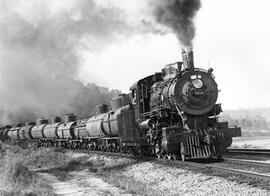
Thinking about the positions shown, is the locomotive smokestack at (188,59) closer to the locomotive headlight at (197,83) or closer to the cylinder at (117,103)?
the locomotive headlight at (197,83)

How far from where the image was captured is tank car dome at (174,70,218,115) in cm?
1448

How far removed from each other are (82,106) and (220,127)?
3182 inches

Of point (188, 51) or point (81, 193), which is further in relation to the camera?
point (188, 51)

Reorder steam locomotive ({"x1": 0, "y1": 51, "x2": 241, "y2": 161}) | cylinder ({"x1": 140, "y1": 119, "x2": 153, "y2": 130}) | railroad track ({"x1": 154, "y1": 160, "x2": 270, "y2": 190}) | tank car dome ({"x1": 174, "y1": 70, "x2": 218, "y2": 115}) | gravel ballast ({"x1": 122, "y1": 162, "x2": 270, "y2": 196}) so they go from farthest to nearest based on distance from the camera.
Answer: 1. cylinder ({"x1": 140, "y1": 119, "x2": 153, "y2": 130})
2. tank car dome ({"x1": 174, "y1": 70, "x2": 218, "y2": 115})
3. steam locomotive ({"x1": 0, "y1": 51, "x2": 241, "y2": 161})
4. railroad track ({"x1": 154, "y1": 160, "x2": 270, "y2": 190})
5. gravel ballast ({"x1": 122, "y1": 162, "x2": 270, "y2": 196})

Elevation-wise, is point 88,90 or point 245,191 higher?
point 88,90

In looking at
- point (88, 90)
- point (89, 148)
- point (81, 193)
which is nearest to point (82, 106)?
point (88, 90)

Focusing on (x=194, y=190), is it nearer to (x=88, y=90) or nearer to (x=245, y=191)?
(x=245, y=191)

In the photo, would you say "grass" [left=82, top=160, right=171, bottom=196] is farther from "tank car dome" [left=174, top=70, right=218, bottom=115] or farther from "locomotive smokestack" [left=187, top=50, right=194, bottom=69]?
"locomotive smokestack" [left=187, top=50, right=194, bottom=69]

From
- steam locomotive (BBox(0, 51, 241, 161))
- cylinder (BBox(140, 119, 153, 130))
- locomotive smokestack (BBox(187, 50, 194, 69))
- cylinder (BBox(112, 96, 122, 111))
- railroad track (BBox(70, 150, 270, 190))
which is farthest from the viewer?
cylinder (BBox(112, 96, 122, 111))

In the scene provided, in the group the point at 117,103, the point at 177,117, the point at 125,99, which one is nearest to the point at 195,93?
the point at 177,117

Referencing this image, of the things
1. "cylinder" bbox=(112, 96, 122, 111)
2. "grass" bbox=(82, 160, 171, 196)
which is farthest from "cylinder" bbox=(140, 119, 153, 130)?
"cylinder" bbox=(112, 96, 122, 111)

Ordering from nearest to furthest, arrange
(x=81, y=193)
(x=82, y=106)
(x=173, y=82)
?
(x=81, y=193) → (x=173, y=82) → (x=82, y=106)

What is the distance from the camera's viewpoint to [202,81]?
1480 cm

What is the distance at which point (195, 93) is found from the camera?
14.6 m
